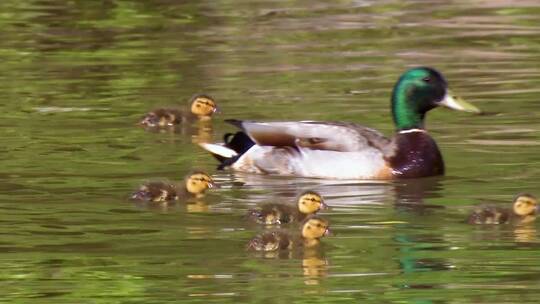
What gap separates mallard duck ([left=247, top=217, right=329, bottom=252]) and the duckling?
721 millimetres

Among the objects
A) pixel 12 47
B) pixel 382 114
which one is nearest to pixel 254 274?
pixel 382 114

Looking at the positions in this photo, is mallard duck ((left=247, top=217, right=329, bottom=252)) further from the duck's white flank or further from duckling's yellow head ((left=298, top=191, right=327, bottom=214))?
the duck's white flank

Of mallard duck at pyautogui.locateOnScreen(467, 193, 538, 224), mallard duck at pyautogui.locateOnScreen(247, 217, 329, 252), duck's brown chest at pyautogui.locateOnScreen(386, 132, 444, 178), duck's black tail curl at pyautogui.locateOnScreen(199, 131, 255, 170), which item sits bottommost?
mallard duck at pyautogui.locateOnScreen(247, 217, 329, 252)

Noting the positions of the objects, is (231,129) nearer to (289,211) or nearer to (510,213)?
(289,211)

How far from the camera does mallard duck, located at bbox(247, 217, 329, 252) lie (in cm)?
1126

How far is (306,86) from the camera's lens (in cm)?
1841

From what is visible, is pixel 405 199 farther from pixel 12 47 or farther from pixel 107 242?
pixel 12 47

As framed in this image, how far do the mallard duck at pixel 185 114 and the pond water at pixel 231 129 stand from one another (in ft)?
0.50

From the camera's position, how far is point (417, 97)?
14.8 m

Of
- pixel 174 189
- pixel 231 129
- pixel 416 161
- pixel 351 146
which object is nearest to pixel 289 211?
pixel 174 189

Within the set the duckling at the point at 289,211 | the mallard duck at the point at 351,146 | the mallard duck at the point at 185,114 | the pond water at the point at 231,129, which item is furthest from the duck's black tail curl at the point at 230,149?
the duckling at the point at 289,211

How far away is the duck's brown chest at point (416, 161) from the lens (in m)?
14.2

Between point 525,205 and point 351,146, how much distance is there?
7.24 feet

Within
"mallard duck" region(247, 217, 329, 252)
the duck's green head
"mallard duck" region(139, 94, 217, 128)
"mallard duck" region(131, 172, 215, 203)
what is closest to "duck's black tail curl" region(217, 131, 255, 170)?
the duck's green head
